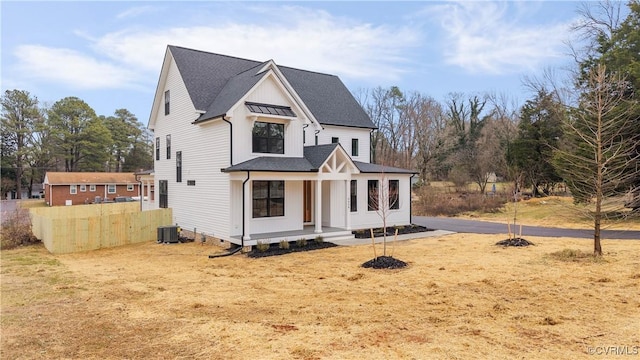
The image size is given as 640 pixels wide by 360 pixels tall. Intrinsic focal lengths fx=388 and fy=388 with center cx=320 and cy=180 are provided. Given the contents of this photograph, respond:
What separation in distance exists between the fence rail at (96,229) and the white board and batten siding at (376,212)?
30.5 feet

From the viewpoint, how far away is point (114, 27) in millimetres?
17109

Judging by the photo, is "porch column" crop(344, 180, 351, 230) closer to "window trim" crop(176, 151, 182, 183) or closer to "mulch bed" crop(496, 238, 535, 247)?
"mulch bed" crop(496, 238, 535, 247)

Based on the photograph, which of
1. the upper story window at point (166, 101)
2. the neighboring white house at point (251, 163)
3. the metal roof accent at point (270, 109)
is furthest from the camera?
the upper story window at point (166, 101)

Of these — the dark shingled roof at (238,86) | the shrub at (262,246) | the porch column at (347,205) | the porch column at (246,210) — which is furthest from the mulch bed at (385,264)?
the dark shingled roof at (238,86)

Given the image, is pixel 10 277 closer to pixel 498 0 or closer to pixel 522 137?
pixel 498 0

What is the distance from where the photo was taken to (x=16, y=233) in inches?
690

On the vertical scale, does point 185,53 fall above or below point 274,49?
below

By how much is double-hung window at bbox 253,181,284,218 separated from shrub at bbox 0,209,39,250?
11055 millimetres

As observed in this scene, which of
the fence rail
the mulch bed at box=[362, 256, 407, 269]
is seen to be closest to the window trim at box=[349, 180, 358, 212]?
the mulch bed at box=[362, 256, 407, 269]

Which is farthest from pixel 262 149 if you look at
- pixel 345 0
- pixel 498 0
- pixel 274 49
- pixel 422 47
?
pixel 274 49

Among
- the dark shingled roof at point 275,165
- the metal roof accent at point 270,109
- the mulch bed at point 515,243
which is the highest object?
the metal roof accent at point 270,109

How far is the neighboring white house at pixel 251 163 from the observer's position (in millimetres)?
15133

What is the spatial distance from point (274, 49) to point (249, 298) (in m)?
28.8

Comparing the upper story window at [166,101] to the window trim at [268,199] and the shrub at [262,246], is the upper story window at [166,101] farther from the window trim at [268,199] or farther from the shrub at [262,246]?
the shrub at [262,246]
